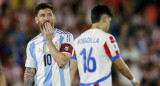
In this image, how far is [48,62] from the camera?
19.2 ft

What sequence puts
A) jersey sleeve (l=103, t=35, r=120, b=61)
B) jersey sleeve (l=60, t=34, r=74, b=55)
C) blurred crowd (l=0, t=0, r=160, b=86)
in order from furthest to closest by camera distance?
blurred crowd (l=0, t=0, r=160, b=86)
jersey sleeve (l=103, t=35, r=120, b=61)
jersey sleeve (l=60, t=34, r=74, b=55)

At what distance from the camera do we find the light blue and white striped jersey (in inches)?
229

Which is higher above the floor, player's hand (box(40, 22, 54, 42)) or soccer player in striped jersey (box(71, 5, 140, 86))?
player's hand (box(40, 22, 54, 42))

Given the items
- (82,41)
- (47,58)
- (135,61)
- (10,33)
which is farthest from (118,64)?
(10,33)

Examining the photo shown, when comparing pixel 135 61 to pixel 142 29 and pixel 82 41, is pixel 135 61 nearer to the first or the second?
pixel 142 29

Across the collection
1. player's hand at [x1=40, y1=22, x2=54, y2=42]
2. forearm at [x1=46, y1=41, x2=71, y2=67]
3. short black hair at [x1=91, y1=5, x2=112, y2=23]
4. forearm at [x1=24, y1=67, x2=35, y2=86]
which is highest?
short black hair at [x1=91, y1=5, x2=112, y2=23]

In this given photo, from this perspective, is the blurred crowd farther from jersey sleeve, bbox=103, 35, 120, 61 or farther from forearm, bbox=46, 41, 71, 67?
forearm, bbox=46, 41, 71, 67

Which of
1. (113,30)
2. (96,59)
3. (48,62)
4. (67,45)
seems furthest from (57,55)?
(113,30)

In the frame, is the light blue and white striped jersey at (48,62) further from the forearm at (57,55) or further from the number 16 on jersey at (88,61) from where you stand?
the number 16 on jersey at (88,61)

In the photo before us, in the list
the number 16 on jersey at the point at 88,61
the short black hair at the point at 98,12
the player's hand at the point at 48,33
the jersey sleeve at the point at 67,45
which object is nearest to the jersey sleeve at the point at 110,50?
the number 16 on jersey at the point at 88,61

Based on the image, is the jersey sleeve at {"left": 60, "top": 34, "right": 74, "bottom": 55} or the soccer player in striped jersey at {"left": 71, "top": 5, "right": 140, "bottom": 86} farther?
the soccer player in striped jersey at {"left": 71, "top": 5, "right": 140, "bottom": 86}

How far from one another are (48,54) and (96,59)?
0.99 metres

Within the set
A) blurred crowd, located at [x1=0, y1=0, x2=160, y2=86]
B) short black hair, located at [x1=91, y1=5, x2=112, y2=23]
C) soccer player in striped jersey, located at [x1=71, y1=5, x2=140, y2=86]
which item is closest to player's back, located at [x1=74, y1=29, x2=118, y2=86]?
soccer player in striped jersey, located at [x1=71, y1=5, x2=140, y2=86]

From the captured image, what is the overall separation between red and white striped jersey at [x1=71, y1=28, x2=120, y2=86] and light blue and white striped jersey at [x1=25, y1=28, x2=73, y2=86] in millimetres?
680
